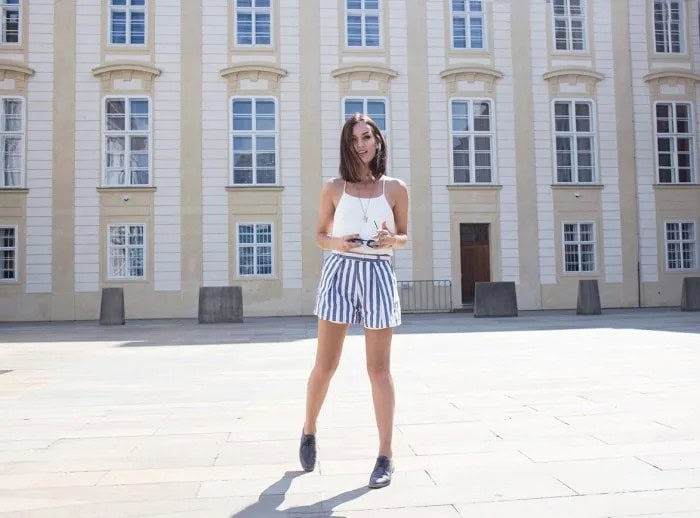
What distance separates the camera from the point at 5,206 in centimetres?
2200

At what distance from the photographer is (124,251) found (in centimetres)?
2223

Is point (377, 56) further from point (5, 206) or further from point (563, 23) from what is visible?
point (5, 206)

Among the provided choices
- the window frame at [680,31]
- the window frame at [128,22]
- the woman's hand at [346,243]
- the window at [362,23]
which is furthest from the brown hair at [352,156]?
the window frame at [680,31]

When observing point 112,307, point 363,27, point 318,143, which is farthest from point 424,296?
point 112,307

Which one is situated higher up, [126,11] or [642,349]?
[126,11]

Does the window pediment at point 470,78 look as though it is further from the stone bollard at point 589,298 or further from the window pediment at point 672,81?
the stone bollard at point 589,298

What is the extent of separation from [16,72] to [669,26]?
22757 mm

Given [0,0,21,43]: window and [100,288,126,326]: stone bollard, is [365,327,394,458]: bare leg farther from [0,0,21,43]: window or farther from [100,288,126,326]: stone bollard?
[0,0,21,43]: window

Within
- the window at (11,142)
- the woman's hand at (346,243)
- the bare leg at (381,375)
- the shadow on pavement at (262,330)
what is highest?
the window at (11,142)

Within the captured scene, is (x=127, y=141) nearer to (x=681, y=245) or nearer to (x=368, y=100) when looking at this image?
(x=368, y=100)

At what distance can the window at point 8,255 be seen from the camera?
22.0 meters

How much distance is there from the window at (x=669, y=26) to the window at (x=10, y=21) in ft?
72.6

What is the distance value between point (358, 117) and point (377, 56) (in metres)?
20.5

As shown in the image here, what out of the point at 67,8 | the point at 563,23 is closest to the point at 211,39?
the point at 67,8
